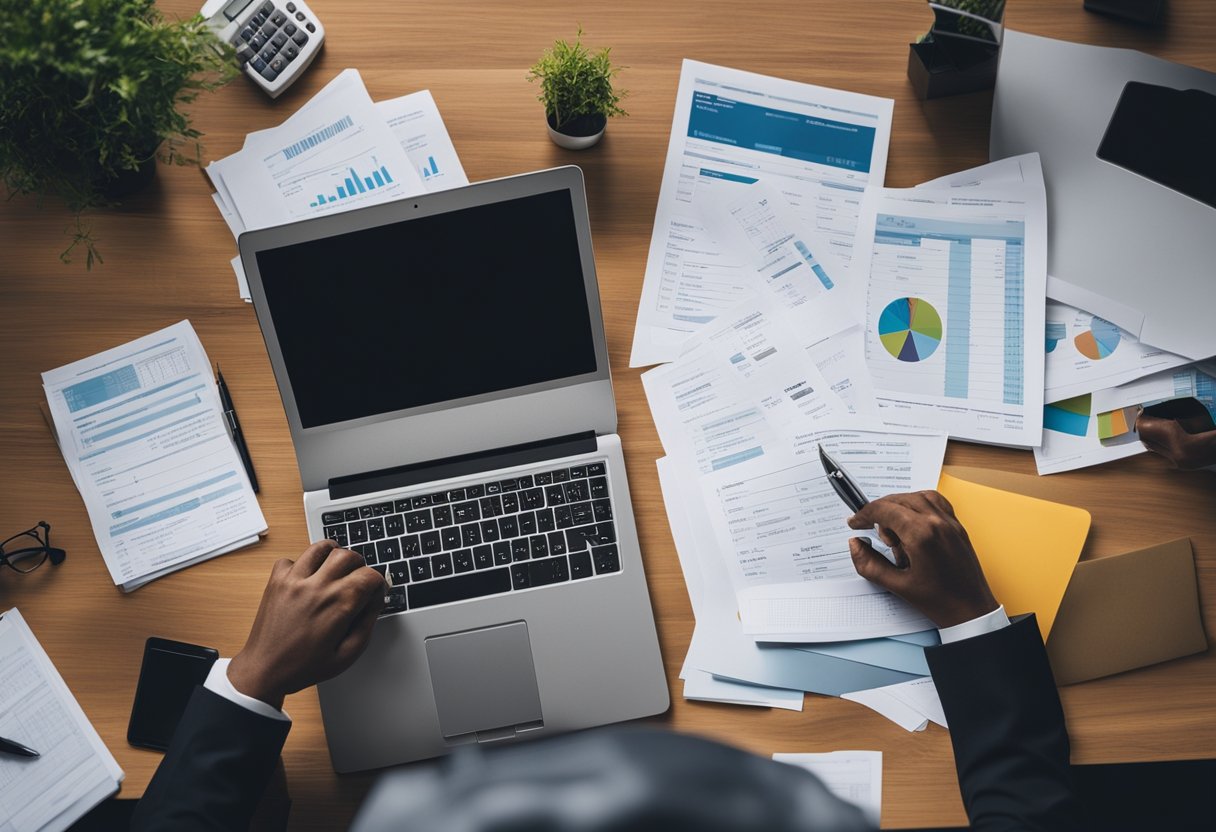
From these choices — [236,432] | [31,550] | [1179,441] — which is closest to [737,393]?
[1179,441]

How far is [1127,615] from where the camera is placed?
1041 millimetres

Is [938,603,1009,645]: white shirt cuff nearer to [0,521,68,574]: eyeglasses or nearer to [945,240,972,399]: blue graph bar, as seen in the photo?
[945,240,972,399]: blue graph bar

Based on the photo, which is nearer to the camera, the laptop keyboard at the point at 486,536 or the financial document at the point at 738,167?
the laptop keyboard at the point at 486,536

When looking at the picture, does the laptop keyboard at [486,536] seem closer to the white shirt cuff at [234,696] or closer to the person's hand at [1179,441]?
the white shirt cuff at [234,696]

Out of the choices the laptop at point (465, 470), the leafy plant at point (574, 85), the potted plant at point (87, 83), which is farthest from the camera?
the leafy plant at point (574, 85)

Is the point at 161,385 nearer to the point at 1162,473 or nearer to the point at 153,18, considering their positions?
the point at 153,18

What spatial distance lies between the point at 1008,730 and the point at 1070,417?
1.33 ft

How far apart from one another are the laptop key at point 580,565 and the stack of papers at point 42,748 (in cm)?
59

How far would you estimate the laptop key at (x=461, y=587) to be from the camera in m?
1.01

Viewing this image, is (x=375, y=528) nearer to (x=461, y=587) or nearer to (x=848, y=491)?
(x=461, y=587)

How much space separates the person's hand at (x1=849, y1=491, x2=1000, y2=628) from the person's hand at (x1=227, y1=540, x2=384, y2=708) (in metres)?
0.58

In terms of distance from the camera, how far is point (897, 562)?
1.04 metres

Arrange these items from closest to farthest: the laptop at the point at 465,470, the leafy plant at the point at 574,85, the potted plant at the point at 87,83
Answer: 1. the potted plant at the point at 87,83
2. the laptop at the point at 465,470
3. the leafy plant at the point at 574,85

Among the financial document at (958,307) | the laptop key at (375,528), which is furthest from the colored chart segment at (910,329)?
the laptop key at (375,528)
